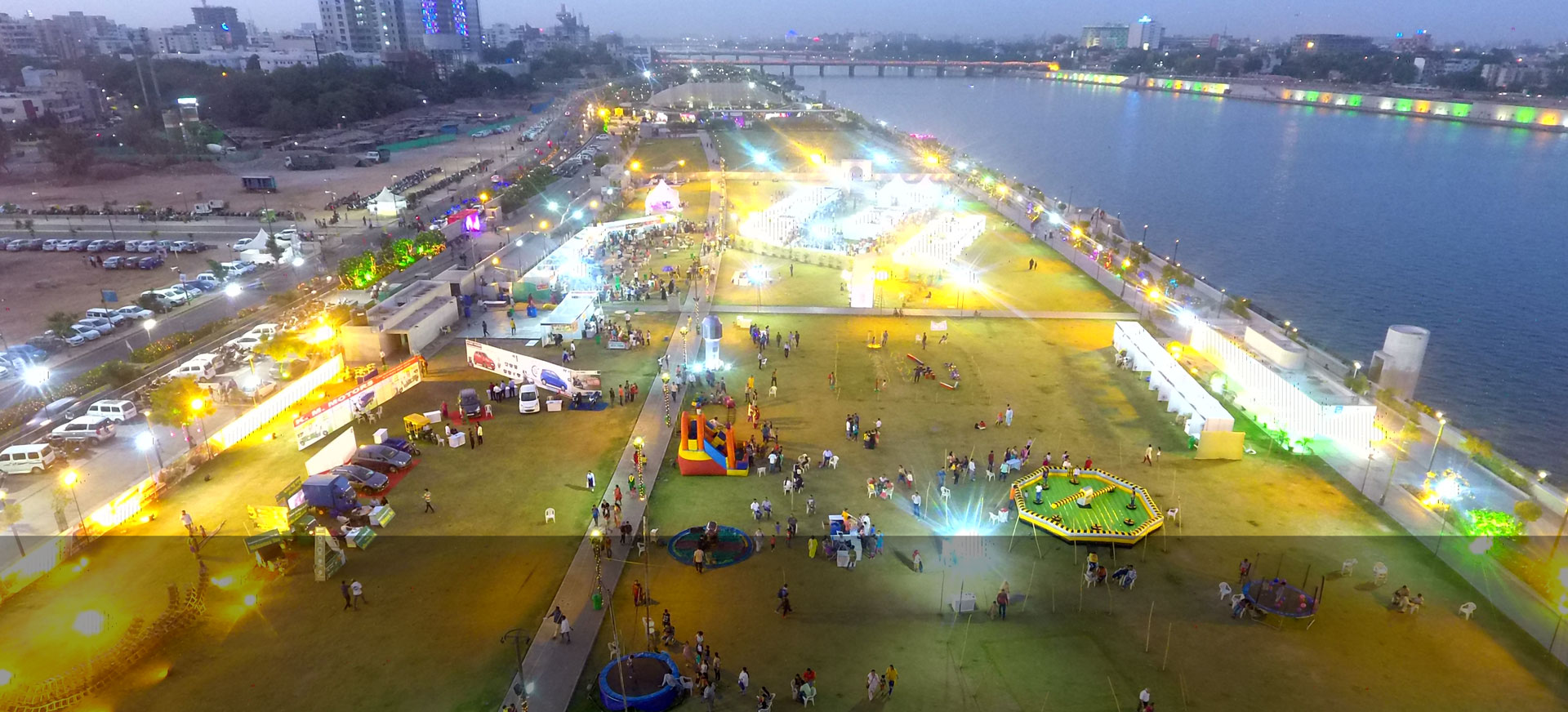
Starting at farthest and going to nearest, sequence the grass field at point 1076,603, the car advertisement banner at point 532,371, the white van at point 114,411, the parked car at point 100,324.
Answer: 1. the parked car at point 100,324
2. the car advertisement banner at point 532,371
3. the white van at point 114,411
4. the grass field at point 1076,603

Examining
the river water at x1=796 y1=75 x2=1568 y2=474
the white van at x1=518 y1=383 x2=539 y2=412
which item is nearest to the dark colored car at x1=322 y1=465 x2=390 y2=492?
the white van at x1=518 y1=383 x2=539 y2=412

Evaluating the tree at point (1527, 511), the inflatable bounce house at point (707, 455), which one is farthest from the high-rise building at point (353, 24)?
the tree at point (1527, 511)

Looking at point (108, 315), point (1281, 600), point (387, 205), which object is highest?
point (387, 205)

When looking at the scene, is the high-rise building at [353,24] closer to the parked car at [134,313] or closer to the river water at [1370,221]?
the river water at [1370,221]

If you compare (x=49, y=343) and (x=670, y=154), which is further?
(x=670, y=154)

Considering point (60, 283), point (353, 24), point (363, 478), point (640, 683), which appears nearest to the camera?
point (640, 683)

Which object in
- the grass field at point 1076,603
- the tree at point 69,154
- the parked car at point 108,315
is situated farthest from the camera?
the tree at point 69,154

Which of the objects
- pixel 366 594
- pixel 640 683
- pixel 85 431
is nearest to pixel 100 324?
pixel 85 431

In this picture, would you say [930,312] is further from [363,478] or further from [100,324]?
[100,324]
